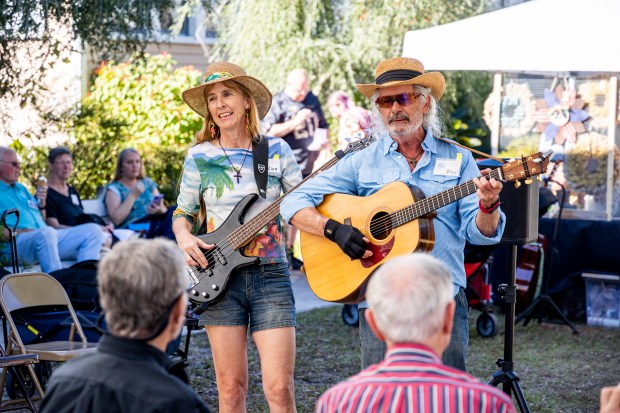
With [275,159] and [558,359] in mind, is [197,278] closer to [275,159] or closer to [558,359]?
[275,159]

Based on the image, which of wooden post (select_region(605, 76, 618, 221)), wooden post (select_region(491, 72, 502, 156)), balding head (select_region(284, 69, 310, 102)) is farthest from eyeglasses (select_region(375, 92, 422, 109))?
balding head (select_region(284, 69, 310, 102))

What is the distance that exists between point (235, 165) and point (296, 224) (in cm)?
43

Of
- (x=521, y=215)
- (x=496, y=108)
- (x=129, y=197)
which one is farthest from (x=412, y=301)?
(x=496, y=108)

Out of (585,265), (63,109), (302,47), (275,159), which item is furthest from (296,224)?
(302,47)

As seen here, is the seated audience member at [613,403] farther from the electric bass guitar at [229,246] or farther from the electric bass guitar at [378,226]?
the electric bass guitar at [229,246]

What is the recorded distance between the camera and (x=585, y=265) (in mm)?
9094

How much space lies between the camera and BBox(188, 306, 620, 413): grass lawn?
21.0 ft

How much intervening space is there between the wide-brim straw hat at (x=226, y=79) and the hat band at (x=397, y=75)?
28.4 inches

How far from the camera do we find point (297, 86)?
1095cm

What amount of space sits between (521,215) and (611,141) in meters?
3.96

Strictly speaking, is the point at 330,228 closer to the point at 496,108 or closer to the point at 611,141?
the point at 611,141

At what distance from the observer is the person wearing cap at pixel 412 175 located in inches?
151

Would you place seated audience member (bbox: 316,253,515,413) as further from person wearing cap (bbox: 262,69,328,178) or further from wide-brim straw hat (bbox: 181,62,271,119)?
person wearing cap (bbox: 262,69,328,178)

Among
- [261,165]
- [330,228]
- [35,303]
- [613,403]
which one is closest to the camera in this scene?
[613,403]
